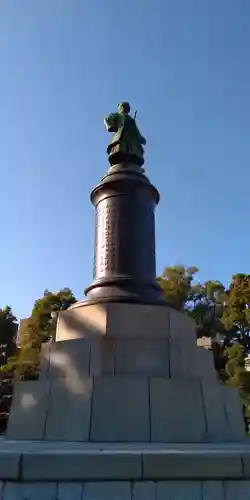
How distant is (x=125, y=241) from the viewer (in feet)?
25.8

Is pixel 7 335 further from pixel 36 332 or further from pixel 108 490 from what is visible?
pixel 108 490

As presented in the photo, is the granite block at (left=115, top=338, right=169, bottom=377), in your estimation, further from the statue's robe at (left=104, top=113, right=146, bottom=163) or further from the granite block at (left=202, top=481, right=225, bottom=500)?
the statue's robe at (left=104, top=113, right=146, bottom=163)

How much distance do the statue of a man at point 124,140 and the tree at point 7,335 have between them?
103 feet

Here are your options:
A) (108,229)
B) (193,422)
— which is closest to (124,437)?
(193,422)

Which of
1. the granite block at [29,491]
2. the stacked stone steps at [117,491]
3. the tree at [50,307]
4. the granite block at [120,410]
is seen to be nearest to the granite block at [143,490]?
the stacked stone steps at [117,491]

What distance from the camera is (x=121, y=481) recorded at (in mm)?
3602

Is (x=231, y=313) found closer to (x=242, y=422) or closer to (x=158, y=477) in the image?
(x=242, y=422)

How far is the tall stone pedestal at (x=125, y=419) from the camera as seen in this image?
11.7 ft

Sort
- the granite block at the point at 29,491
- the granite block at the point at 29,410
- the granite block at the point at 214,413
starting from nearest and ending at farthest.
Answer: the granite block at the point at 29,491 < the granite block at the point at 29,410 < the granite block at the point at 214,413

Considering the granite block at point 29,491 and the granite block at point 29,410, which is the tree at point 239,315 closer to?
the granite block at point 29,410

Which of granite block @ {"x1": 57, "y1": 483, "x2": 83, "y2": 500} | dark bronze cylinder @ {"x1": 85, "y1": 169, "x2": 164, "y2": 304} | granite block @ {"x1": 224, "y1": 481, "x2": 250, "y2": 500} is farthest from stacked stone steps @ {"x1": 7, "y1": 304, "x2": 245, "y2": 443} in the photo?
granite block @ {"x1": 57, "y1": 483, "x2": 83, "y2": 500}

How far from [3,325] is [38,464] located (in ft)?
120

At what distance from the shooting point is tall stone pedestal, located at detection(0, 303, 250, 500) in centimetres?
356

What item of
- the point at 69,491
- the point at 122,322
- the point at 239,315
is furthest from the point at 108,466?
the point at 239,315
